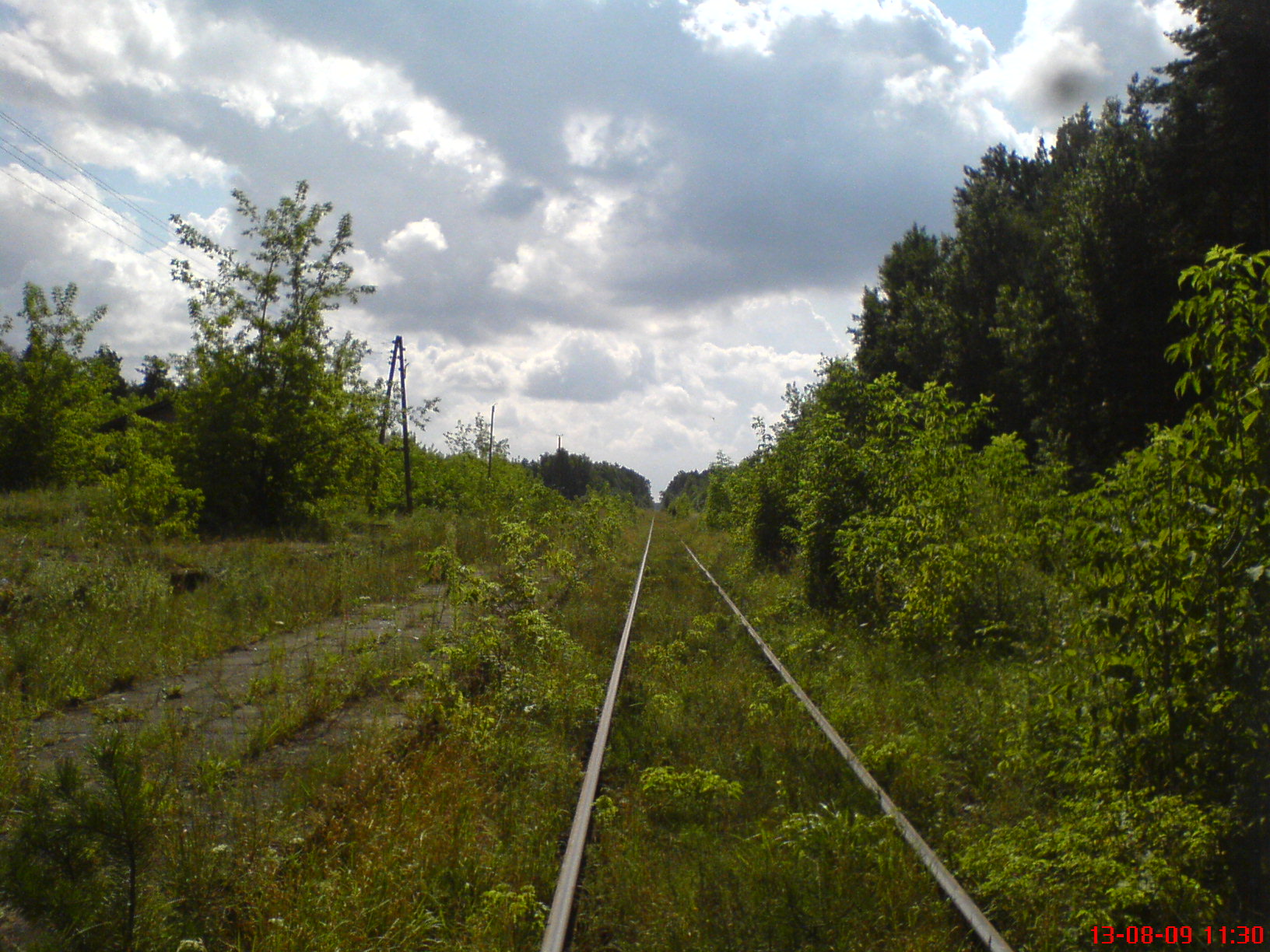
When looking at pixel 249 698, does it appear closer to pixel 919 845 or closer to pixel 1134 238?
pixel 919 845

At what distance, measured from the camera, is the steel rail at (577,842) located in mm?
3564

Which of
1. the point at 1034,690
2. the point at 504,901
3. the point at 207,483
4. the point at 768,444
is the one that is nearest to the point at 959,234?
the point at 768,444

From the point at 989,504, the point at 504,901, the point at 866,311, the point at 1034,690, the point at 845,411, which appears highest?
the point at 866,311

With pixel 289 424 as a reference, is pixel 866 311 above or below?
above

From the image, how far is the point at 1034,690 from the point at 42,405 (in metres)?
23.9

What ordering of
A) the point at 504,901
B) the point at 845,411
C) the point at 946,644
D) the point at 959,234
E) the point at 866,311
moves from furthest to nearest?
the point at 866,311
the point at 959,234
the point at 845,411
the point at 946,644
the point at 504,901

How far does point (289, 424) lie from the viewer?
20.7 meters

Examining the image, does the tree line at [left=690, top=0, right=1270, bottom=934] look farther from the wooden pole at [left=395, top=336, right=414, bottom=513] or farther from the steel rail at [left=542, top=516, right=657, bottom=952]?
the wooden pole at [left=395, top=336, right=414, bottom=513]

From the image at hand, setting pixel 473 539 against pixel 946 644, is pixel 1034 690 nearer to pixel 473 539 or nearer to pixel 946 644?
pixel 946 644

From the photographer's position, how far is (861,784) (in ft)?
16.9

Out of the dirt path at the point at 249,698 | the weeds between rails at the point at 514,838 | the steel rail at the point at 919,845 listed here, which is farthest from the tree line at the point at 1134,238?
the dirt path at the point at 249,698
